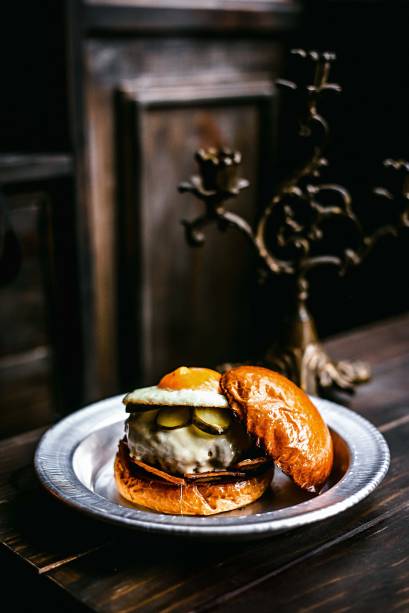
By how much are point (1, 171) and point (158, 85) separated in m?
0.64

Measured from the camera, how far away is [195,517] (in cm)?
83

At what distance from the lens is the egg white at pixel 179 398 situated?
83cm

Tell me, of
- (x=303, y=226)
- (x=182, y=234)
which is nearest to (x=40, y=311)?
(x=182, y=234)

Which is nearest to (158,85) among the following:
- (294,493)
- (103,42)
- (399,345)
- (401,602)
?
(103,42)

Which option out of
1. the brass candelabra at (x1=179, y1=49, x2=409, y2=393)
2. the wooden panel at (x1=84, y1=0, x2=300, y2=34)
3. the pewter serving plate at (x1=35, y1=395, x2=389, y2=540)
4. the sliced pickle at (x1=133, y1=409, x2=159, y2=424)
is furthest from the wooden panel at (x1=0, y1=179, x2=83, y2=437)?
the sliced pickle at (x1=133, y1=409, x2=159, y2=424)

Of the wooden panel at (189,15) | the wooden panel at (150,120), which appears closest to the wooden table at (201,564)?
the wooden panel at (150,120)

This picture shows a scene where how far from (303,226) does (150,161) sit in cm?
133

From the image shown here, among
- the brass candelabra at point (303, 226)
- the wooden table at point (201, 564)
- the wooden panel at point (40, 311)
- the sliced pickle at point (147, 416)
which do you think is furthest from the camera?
the wooden panel at point (40, 311)

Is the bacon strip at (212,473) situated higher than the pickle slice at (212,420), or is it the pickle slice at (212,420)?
the pickle slice at (212,420)

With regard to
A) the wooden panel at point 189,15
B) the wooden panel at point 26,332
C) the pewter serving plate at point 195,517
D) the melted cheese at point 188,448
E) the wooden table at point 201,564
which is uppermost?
the wooden panel at point 189,15

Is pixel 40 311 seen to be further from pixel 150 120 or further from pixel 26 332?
pixel 150 120

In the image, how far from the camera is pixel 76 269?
2.30 meters

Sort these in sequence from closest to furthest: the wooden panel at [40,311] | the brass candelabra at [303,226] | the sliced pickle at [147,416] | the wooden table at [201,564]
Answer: the wooden table at [201,564] → the sliced pickle at [147,416] → the brass candelabra at [303,226] → the wooden panel at [40,311]

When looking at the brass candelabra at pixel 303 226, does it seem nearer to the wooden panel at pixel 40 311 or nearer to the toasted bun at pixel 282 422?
the toasted bun at pixel 282 422
